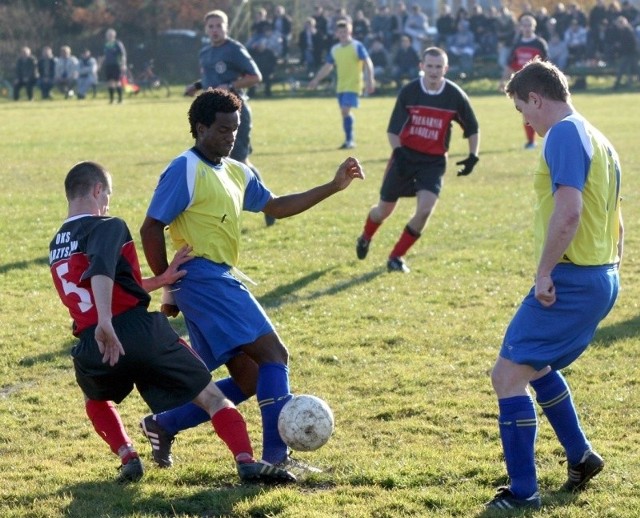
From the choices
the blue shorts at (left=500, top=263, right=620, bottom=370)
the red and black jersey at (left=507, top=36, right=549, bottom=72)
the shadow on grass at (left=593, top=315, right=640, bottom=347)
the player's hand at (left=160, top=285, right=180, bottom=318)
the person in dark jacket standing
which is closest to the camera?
the blue shorts at (left=500, top=263, right=620, bottom=370)

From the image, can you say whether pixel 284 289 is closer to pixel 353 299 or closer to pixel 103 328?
pixel 353 299

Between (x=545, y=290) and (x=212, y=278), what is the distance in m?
1.48

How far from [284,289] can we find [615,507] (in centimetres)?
485

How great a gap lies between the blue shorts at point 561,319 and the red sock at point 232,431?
115cm

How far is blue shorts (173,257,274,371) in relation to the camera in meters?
4.93

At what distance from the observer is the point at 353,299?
8.65 metres

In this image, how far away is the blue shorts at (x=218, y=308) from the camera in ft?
16.2

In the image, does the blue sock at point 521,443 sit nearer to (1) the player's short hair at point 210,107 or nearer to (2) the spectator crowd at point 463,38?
(1) the player's short hair at point 210,107

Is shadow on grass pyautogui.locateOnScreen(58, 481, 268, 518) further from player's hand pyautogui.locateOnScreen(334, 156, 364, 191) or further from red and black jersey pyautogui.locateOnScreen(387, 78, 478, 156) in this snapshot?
red and black jersey pyautogui.locateOnScreen(387, 78, 478, 156)

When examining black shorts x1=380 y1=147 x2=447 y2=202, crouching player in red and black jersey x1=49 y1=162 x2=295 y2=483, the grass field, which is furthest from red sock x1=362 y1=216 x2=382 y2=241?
crouching player in red and black jersey x1=49 y1=162 x2=295 y2=483

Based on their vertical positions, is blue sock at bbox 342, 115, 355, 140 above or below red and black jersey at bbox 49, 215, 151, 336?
below

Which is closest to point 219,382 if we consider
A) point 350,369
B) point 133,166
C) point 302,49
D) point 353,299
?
point 350,369

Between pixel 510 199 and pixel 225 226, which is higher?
pixel 225 226

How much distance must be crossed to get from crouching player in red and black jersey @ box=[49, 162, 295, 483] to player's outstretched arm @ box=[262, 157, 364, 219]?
0.92m
